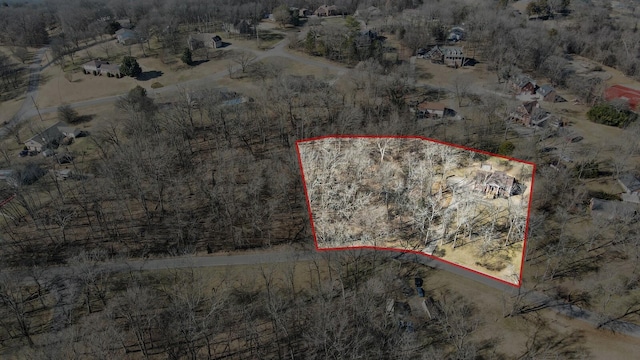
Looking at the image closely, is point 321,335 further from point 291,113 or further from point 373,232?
point 291,113

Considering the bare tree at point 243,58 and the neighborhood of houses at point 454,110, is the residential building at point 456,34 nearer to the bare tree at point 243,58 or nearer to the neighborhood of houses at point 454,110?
the neighborhood of houses at point 454,110

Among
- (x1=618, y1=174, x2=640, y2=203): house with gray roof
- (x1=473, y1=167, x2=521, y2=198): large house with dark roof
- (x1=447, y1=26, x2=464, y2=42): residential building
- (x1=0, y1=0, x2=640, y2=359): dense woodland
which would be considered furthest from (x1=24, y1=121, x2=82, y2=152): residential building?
(x1=447, y1=26, x2=464, y2=42): residential building

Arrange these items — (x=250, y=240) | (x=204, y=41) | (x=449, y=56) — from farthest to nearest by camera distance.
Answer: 1. (x=204, y=41)
2. (x=449, y=56)
3. (x=250, y=240)

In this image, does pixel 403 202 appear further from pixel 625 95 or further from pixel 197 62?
pixel 197 62

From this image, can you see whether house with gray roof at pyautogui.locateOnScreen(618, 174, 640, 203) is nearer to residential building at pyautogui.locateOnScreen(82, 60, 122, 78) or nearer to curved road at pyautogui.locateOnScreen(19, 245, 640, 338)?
curved road at pyautogui.locateOnScreen(19, 245, 640, 338)

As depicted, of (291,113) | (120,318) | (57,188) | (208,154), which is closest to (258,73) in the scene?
(291,113)

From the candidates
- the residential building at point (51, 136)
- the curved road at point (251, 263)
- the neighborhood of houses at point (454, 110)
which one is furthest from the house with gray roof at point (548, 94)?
the residential building at point (51, 136)

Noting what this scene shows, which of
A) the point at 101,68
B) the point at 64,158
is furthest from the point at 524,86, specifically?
the point at 101,68
